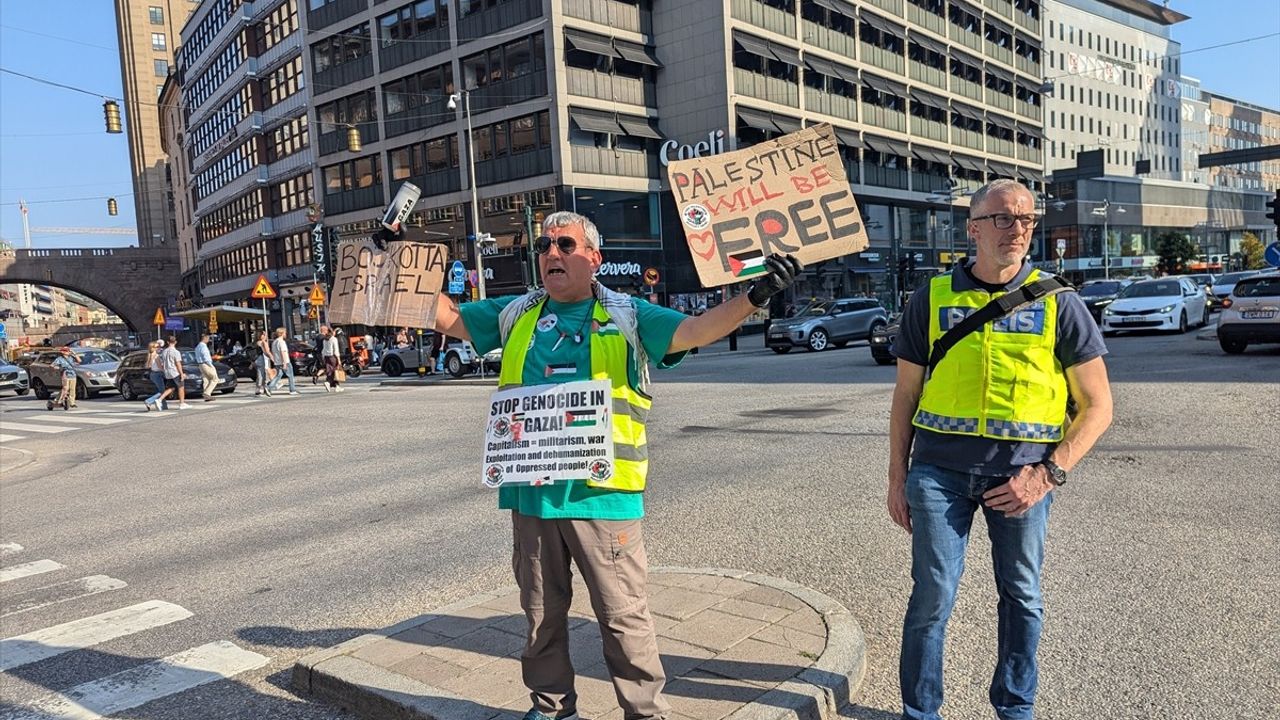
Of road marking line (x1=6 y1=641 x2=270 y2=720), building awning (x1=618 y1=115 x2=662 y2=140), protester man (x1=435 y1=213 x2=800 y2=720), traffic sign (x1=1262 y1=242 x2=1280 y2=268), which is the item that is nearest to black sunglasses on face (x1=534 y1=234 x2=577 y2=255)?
protester man (x1=435 y1=213 x2=800 y2=720)

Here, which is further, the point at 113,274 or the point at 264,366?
the point at 113,274

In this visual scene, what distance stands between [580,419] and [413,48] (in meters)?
42.8

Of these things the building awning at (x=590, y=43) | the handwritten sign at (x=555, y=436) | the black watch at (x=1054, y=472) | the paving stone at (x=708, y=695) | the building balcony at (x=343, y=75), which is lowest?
the paving stone at (x=708, y=695)

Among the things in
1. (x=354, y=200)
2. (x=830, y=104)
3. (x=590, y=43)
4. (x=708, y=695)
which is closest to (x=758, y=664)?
(x=708, y=695)

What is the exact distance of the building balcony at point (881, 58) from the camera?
47.4 metres

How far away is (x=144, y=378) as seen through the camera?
2516 centimetres

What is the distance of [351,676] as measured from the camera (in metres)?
3.85

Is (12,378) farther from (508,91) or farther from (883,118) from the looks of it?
(883,118)

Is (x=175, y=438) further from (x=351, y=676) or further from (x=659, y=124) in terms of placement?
(x=659, y=124)

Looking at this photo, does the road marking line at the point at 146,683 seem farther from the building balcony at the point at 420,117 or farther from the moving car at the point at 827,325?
the building balcony at the point at 420,117

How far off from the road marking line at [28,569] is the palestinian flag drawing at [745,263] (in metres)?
6.26

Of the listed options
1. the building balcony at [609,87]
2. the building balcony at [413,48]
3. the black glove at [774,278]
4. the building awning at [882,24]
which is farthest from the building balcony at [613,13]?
the black glove at [774,278]

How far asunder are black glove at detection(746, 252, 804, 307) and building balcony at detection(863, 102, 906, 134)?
4763 cm

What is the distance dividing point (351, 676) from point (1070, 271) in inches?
3533
